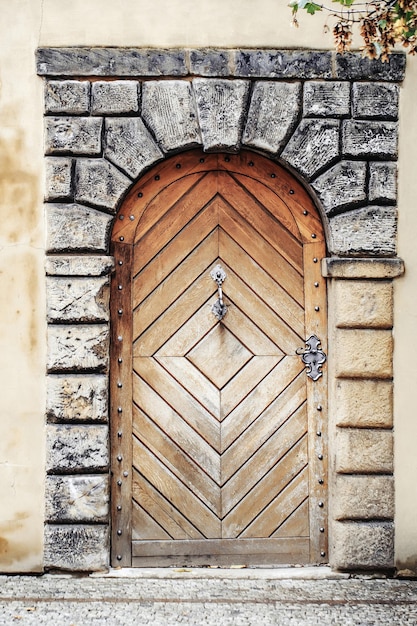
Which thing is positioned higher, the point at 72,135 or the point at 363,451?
the point at 72,135

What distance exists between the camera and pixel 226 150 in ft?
16.3

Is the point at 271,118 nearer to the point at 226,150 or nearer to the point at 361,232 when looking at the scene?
the point at 226,150

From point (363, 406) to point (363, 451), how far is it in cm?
28

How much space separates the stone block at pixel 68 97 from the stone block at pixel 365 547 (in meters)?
3.02

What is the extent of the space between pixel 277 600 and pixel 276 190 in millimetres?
2490

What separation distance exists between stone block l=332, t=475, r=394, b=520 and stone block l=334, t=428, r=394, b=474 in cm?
5

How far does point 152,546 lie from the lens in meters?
5.03

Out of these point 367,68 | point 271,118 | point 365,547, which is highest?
point 367,68

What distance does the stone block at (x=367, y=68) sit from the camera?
16.2 feet

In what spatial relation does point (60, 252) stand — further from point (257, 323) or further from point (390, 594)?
point (390, 594)

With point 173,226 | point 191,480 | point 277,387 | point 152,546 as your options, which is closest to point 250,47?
point 173,226

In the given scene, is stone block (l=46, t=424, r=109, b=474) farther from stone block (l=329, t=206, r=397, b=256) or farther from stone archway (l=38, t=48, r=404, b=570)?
stone block (l=329, t=206, r=397, b=256)

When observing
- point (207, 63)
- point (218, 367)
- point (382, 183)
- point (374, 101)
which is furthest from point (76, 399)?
point (374, 101)

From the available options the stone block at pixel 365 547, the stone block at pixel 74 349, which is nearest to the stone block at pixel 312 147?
the stone block at pixel 74 349
